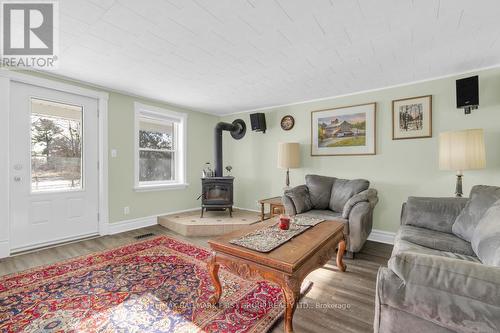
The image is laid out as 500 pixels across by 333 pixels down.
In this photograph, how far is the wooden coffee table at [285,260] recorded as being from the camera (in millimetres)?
1419

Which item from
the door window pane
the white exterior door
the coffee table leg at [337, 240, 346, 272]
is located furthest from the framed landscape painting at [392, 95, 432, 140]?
the door window pane

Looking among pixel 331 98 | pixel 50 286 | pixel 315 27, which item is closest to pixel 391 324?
pixel 315 27

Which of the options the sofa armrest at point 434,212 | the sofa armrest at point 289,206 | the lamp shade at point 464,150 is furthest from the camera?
the sofa armrest at point 289,206

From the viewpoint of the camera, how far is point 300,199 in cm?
321

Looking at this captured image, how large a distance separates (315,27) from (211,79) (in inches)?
62.3

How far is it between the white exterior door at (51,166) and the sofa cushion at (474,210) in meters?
4.36

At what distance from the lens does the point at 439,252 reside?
170 centimetres

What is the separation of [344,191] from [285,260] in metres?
2.12

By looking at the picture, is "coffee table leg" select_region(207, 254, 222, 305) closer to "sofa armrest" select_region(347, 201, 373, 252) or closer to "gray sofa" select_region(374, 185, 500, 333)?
"gray sofa" select_region(374, 185, 500, 333)

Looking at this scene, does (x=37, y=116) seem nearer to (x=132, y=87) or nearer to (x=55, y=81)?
(x=55, y=81)

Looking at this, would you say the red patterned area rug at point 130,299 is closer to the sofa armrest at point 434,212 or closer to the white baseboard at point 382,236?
the sofa armrest at point 434,212

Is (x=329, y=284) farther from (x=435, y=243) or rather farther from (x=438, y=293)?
(x=438, y=293)

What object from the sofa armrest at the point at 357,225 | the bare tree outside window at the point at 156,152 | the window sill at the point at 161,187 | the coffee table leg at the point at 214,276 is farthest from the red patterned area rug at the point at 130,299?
the bare tree outside window at the point at 156,152

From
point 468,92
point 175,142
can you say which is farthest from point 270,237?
point 175,142
